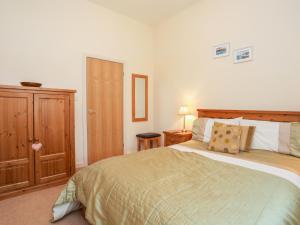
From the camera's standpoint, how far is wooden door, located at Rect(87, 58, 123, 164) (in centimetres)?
339

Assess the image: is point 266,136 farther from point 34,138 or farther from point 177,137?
point 34,138

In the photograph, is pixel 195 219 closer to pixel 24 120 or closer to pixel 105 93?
pixel 24 120

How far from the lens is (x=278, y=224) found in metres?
0.94

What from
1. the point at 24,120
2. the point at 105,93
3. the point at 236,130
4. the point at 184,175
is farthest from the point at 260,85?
the point at 24,120

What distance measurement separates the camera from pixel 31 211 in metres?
2.00

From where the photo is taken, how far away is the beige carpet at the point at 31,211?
1838 millimetres

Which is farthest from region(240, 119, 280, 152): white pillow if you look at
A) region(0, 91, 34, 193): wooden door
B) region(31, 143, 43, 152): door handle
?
region(0, 91, 34, 193): wooden door

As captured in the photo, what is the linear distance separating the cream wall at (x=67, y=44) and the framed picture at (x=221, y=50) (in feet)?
5.41

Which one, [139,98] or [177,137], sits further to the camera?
[139,98]

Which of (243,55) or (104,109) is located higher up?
(243,55)

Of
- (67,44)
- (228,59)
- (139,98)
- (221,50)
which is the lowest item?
(139,98)

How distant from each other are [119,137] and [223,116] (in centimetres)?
207

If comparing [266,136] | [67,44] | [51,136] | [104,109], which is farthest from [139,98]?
[266,136]

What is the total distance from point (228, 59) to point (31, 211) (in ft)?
10.8
